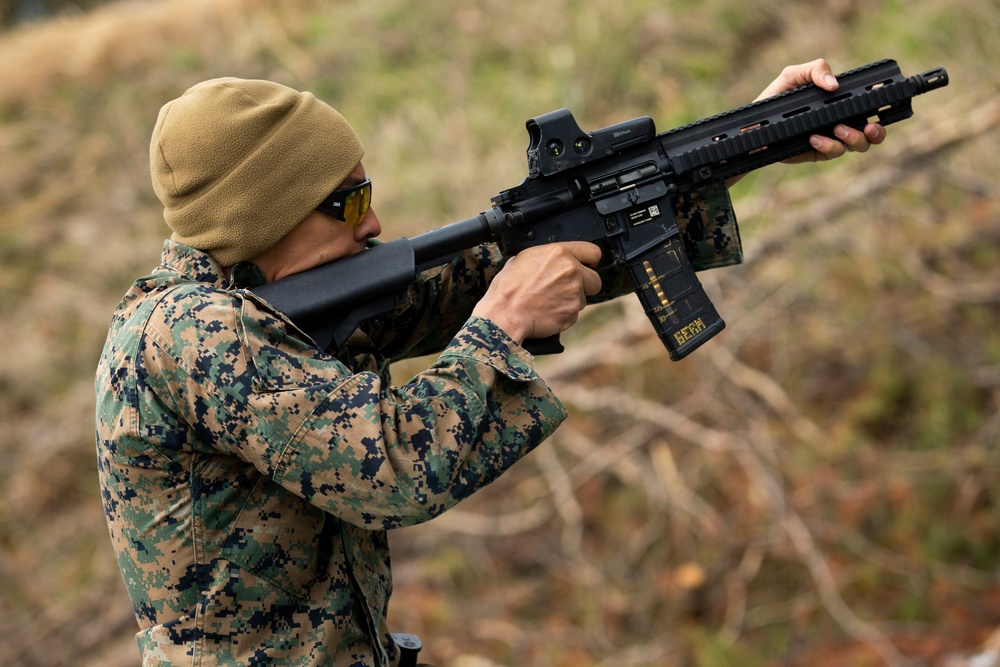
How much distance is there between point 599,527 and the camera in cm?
542

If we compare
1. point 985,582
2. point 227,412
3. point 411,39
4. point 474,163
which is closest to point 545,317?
point 227,412

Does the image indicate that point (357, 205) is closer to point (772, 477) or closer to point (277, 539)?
point (277, 539)

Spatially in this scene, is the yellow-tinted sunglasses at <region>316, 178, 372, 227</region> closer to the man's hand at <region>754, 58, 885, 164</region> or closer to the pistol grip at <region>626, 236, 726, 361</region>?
the pistol grip at <region>626, 236, 726, 361</region>

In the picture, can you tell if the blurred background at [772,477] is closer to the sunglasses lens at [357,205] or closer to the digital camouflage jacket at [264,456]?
the digital camouflage jacket at [264,456]

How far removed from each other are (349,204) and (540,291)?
49 centimetres

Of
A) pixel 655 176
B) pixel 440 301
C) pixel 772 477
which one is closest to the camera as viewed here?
pixel 655 176

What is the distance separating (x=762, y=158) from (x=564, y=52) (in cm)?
590

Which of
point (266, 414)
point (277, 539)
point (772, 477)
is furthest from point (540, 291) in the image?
point (772, 477)

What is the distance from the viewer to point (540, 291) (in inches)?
89.1

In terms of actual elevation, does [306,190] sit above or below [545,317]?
above

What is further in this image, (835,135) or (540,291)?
(835,135)

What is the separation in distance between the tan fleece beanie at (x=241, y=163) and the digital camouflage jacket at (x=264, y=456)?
0.32 ft

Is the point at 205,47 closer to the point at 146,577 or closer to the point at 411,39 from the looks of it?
the point at 411,39

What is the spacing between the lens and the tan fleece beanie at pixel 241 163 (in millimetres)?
2068
